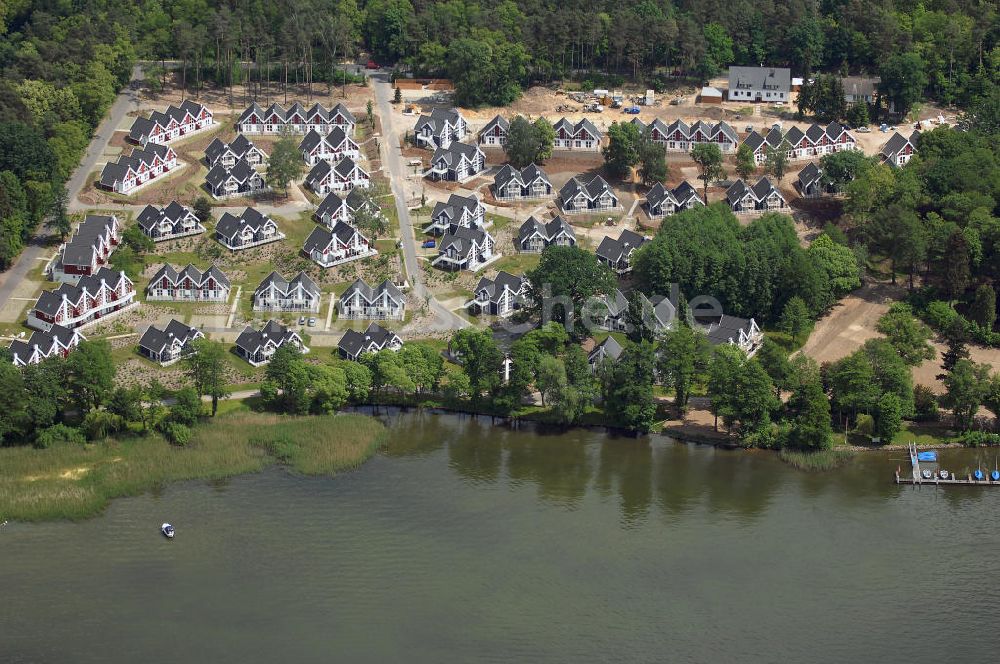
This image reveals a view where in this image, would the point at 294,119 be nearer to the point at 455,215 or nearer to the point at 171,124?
the point at 171,124

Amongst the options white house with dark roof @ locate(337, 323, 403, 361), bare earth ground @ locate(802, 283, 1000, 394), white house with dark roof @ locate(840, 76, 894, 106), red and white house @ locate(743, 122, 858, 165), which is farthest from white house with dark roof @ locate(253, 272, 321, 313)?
white house with dark roof @ locate(840, 76, 894, 106)

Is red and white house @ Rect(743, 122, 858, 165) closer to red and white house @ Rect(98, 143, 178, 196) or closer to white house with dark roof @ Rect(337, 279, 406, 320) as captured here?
white house with dark roof @ Rect(337, 279, 406, 320)

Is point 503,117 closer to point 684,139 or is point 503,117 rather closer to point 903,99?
point 684,139

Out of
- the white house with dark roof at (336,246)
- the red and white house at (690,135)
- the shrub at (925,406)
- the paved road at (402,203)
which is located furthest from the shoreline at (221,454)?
the red and white house at (690,135)

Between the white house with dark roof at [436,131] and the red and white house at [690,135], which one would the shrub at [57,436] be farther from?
the red and white house at [690,135]

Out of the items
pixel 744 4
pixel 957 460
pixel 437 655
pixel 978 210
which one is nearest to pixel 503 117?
pixel 744 4


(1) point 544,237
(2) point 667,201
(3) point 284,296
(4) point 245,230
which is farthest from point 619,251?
(4) point 245,230
